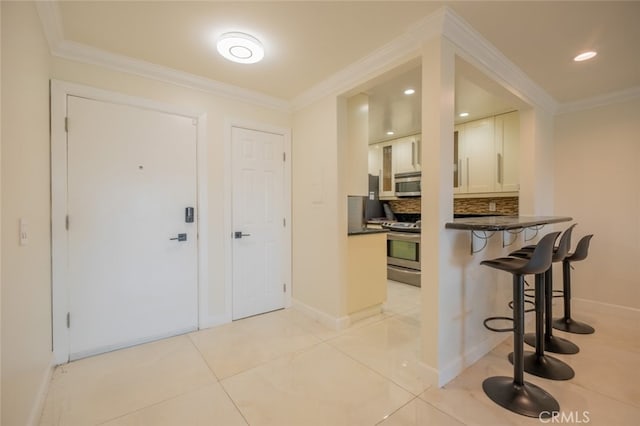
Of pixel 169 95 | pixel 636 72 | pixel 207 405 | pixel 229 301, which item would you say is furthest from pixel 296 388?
pixel 636 72

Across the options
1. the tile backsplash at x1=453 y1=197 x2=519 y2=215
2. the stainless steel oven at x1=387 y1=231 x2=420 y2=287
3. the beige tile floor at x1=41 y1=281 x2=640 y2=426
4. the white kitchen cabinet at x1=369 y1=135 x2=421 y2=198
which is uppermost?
the white kitchen cabinet at x1=369 y1=135 x2=421 y2=198

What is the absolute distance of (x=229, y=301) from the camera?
9.80ft

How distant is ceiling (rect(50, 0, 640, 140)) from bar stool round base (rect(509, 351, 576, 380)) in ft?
7.33

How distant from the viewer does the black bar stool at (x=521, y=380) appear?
1696 millimetres

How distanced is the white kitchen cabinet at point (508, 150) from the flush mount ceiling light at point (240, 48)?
325 cm

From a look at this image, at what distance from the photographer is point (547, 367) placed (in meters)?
2.09

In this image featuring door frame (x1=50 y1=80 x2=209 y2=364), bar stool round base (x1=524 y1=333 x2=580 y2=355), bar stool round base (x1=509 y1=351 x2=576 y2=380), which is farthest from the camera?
bar stool round base (x1=524 y1=333 x2=580 y2=355)

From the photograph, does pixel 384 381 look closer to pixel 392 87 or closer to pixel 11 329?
pixel 11 329

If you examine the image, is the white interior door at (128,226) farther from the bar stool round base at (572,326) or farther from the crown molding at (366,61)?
the bar stool round base at (572,326)

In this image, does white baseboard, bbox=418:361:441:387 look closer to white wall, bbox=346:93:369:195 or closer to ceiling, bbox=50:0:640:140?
white wall, bbox=346:93:369:195

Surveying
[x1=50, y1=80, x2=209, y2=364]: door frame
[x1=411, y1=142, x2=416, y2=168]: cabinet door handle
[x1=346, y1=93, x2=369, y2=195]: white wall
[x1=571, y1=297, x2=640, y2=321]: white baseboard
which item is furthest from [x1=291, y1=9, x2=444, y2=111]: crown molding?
[x1=571, y1=297, x2=640, y2=321]: white baseboard

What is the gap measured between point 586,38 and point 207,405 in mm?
3616

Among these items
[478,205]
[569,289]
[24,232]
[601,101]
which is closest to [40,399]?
[24,232]

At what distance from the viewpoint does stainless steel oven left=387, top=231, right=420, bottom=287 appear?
4316mm
